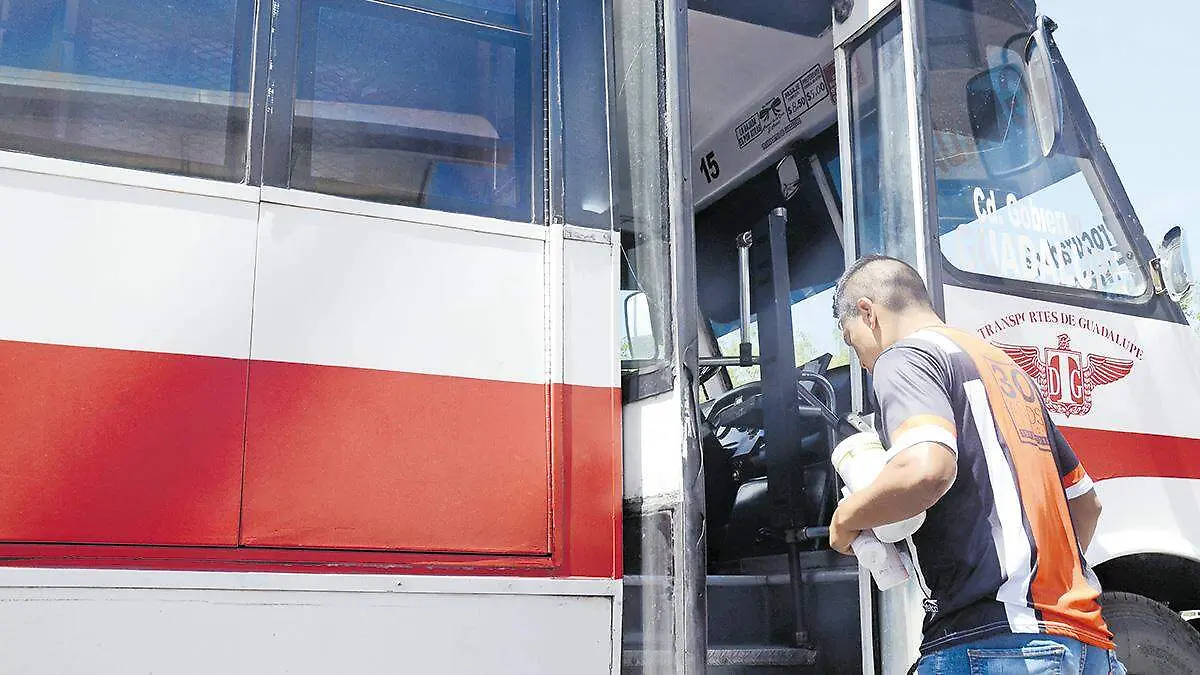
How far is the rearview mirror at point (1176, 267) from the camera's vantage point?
11.6ft

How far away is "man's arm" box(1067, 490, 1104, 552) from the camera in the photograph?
2643 millimetres

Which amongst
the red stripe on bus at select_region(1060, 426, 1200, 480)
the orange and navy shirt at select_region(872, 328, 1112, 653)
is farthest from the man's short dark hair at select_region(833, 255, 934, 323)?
the red stripe on bus at select_region(1060, 426, 1200, 480)

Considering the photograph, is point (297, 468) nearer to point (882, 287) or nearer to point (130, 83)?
point (130, 83)

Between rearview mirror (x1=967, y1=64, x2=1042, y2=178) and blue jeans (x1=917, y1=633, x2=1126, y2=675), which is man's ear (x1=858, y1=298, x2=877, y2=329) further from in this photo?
rearview mirror (x1=967, y1=64, x2=1042, y2=178)

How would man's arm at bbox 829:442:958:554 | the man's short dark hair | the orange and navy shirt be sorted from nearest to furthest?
man's arm at bbox 829:442:958:554 < the orange and navy shirt < the man's short dark hair

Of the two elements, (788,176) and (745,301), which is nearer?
(745,301)

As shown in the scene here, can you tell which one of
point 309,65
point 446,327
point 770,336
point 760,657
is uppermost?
point 309,65

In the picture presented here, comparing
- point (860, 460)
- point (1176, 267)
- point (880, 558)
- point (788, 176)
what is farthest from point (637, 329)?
point (788, 176)

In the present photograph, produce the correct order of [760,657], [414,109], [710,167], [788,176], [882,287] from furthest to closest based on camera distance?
[710,167]
[788,176]
[760,657]
[414,109]
[882,287]

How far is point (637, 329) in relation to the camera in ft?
9.38

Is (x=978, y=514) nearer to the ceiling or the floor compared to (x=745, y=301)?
nearer to the floor

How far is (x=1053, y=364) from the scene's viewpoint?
3.25 meters

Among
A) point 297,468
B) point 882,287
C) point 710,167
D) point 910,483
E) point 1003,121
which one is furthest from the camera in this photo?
point 710,167

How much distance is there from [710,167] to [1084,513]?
2.68 metres
